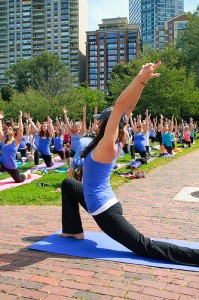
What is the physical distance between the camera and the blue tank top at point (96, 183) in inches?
174

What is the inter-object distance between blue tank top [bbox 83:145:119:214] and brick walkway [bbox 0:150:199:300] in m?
0.76

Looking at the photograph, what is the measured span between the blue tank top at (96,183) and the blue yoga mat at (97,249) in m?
0.70

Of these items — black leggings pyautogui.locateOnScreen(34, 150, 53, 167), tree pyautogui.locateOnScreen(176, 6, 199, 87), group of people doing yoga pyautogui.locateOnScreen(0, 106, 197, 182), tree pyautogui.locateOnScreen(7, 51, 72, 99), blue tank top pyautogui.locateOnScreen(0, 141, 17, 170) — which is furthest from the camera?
tree pyautogui.locateOnScreen(7, 51, 72, 99)

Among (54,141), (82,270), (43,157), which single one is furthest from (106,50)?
(82,270)

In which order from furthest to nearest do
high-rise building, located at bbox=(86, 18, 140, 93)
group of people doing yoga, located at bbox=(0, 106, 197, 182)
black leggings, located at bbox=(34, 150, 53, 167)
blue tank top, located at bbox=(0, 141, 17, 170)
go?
high-rise building, located at bbox=(86, 18, 140, 93), black leggings, located at bbox=(34, 150, 53, 167), blue tank top, located at bbox=(0, 141, 17, 170), group of people doing yoga, located at bbox=(0, 106, 197, 182)

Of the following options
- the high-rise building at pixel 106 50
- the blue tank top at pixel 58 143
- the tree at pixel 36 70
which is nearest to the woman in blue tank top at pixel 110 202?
the blue tank top at pixel 58 143

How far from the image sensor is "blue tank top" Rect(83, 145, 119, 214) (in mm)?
4422

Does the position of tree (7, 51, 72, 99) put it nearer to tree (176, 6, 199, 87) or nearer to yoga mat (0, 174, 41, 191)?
tree (176, 6, 199, 87)

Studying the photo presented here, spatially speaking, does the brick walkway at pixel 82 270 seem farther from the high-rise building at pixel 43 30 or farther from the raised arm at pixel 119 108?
the high-rise building at pixel 43 30

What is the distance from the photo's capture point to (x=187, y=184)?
10.9 m

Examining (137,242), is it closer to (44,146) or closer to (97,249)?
(97,249)

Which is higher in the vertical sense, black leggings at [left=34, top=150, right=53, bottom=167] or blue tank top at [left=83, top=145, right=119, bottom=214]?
blue tank top at [left=83, top=145, right=119, bottom=214]

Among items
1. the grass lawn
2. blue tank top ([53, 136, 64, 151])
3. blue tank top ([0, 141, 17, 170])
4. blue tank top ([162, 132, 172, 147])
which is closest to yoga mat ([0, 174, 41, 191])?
the grass lawn

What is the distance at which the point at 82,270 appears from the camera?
4402 mm
